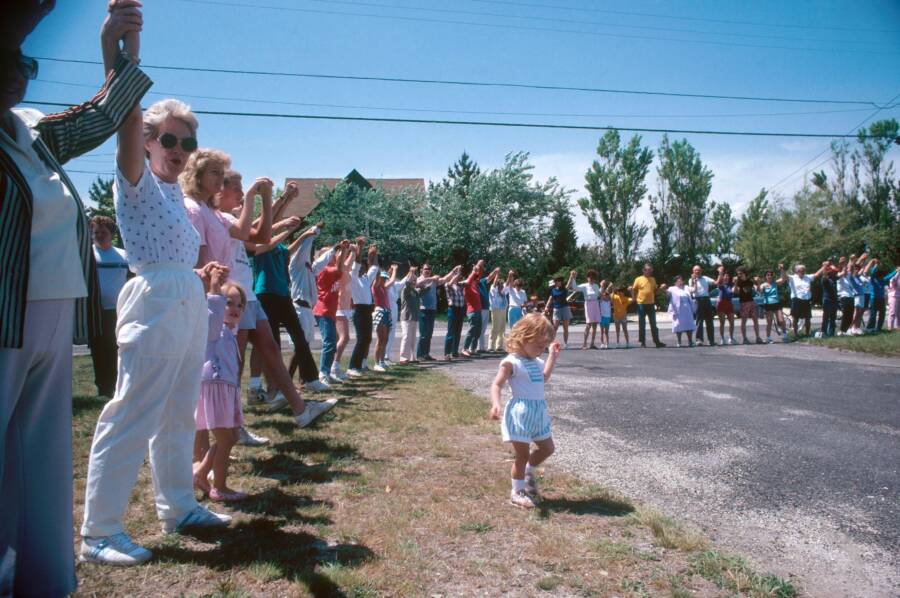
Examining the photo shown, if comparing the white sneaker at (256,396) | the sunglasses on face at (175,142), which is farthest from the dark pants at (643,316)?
the sunglasses on face at (175,142)

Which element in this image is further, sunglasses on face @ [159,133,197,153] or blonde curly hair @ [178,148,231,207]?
blonde curly hair @ [178,148,231,207]

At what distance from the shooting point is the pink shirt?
3.63m

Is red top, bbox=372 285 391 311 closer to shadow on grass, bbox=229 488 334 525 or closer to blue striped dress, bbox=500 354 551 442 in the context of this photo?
blue striped dress, bbox=500 354 551 442

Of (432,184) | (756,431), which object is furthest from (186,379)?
(432,184)

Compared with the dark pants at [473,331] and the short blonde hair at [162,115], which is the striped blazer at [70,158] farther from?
the dark pants at [473,331]

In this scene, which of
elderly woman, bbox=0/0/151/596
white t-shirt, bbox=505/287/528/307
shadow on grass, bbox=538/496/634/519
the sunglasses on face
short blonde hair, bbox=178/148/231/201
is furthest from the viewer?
white t-shirt, bbox=505/287/528/307

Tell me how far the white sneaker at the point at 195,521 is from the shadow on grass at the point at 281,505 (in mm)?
306

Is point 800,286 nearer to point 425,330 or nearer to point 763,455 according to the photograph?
point 425,330

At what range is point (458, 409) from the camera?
6.17 m

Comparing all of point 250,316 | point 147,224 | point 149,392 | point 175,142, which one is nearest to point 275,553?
point 149,392

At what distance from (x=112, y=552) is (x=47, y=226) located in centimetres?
137

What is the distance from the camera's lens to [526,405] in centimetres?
370

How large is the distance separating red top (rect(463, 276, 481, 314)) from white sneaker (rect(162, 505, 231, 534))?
1090 centimetres

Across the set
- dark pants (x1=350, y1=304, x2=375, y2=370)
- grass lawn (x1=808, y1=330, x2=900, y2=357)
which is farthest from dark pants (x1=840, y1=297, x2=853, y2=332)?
dark pants (x1=350, y1=304, x2=375, y2=370)
